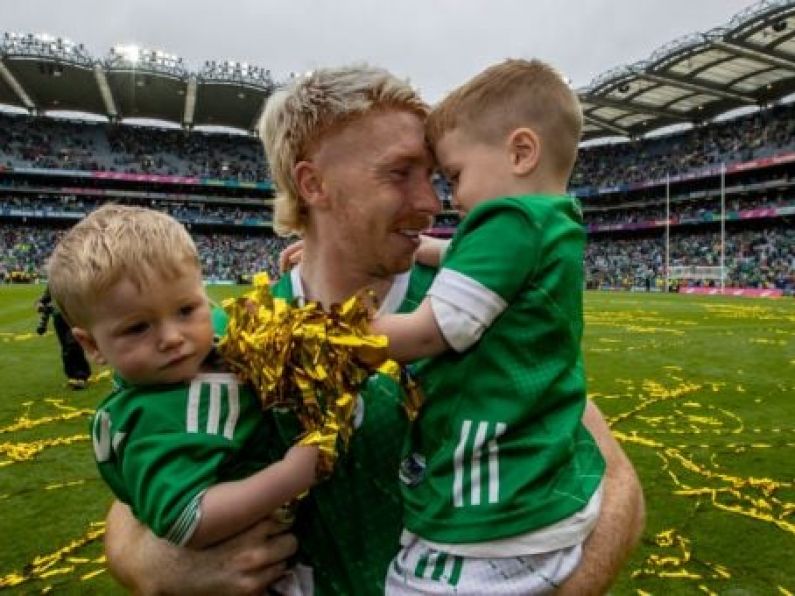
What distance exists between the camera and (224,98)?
62.1 metres

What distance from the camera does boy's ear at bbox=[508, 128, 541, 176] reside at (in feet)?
6.48

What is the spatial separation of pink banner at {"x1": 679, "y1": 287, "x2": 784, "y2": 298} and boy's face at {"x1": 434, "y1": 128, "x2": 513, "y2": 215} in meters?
44.1

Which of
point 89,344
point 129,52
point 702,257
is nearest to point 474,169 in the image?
point 89,344

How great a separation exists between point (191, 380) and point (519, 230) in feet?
2.93

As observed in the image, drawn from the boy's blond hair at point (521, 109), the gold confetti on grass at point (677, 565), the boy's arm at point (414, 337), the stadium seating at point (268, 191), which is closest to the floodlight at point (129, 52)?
the stadium seating at point (268, 191)

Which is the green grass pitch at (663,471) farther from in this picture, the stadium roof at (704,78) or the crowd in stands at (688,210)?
the crowd in stands at (688,210)

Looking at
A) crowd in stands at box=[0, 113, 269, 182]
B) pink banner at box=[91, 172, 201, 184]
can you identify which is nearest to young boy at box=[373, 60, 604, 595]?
pink banner at box=[91, 172, 201, 184]

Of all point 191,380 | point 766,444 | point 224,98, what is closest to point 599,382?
point 766,444

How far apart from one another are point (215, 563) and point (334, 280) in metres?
1.01

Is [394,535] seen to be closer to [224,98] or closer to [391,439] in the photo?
[391,439]

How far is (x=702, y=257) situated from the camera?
196 ft

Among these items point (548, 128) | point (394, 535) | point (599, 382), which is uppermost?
point (548, 128)

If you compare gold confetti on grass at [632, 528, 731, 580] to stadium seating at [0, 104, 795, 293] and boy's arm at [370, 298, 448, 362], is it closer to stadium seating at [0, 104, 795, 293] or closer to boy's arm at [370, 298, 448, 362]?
boy's arm at [370, 298, 448, 362]

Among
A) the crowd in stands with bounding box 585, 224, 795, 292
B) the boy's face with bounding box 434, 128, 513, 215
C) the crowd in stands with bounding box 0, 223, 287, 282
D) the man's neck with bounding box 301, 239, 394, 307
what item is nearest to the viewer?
the boy's face with bounding box 434, 128, 513, 215
